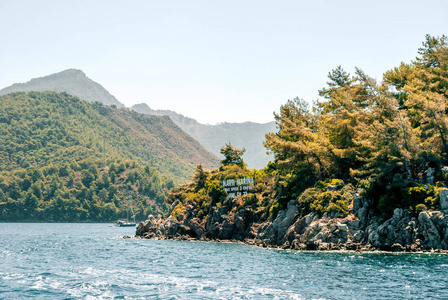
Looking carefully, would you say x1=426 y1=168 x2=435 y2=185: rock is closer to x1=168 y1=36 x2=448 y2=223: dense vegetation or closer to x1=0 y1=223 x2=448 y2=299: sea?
x1=168 y1=36 x2=448 y2=223: dense vegetation

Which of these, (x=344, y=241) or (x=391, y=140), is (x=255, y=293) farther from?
(x=391, y=140)

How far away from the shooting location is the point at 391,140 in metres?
59.2

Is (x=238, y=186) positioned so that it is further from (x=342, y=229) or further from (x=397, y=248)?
(x=397, y=248)

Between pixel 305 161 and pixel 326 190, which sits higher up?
pixel 305 161

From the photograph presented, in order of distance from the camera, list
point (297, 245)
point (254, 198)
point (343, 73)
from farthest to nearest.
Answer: point (343, 73), point (254, 198), point (297, 245)

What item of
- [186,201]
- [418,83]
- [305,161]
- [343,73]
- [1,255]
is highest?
[343,73]

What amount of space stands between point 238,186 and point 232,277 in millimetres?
52034

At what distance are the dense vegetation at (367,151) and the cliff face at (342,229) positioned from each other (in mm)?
1432

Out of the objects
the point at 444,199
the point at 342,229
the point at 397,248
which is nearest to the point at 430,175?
the point at 444,199

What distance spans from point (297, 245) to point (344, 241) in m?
7.66

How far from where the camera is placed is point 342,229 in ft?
195

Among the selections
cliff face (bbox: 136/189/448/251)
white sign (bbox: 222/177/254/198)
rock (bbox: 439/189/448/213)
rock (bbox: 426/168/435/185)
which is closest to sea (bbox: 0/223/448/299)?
cliff face (bbox: 136/189/448/251)

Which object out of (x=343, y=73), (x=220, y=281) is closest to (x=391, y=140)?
(x=220, y=281)

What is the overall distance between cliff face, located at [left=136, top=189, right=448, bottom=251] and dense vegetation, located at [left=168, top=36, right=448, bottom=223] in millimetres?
1432
